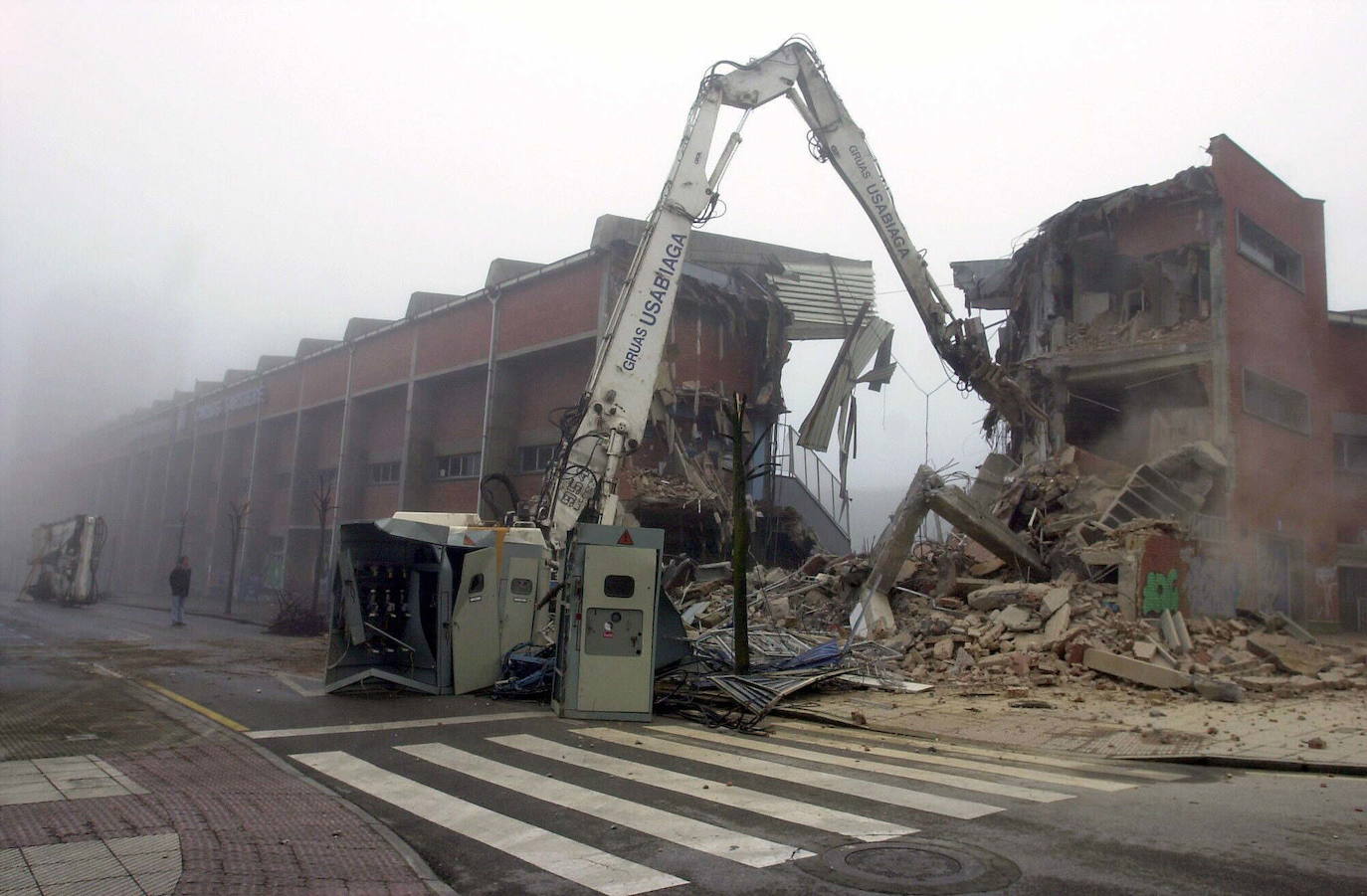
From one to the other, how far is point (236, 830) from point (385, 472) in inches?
1243

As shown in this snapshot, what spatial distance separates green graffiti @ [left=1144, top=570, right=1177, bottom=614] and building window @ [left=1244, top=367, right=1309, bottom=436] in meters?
6.71

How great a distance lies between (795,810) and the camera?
5891mm

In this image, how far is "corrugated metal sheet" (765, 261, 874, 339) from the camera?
2977 centimetres

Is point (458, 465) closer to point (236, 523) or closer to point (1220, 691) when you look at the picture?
point (236, 523)

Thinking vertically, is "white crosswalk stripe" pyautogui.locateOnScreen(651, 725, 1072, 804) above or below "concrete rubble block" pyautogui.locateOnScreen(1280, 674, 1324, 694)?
below

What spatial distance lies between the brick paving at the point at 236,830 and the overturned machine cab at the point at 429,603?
498 cm

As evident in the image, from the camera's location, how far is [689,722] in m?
10.3

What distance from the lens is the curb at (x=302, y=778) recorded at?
15.0ft

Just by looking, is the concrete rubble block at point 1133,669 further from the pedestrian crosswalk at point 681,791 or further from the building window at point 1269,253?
the building window at point 1269,253

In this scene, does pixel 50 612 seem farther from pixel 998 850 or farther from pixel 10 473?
pixel 10 473

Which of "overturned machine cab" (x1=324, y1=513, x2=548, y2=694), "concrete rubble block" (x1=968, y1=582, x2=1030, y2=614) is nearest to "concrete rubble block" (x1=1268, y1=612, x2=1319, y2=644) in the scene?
"concrete rubble block" (x1=968, y1=582, x2=1030, y2=614)

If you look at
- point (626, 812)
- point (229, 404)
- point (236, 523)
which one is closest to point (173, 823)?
point (626, 812)

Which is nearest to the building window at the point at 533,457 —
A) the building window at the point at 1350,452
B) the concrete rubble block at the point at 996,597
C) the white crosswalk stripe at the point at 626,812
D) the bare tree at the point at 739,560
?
the concrete rubble block at the point at 996,597

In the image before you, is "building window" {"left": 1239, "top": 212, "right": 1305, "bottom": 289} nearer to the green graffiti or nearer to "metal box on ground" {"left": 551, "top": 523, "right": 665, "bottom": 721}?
the green graffiti
